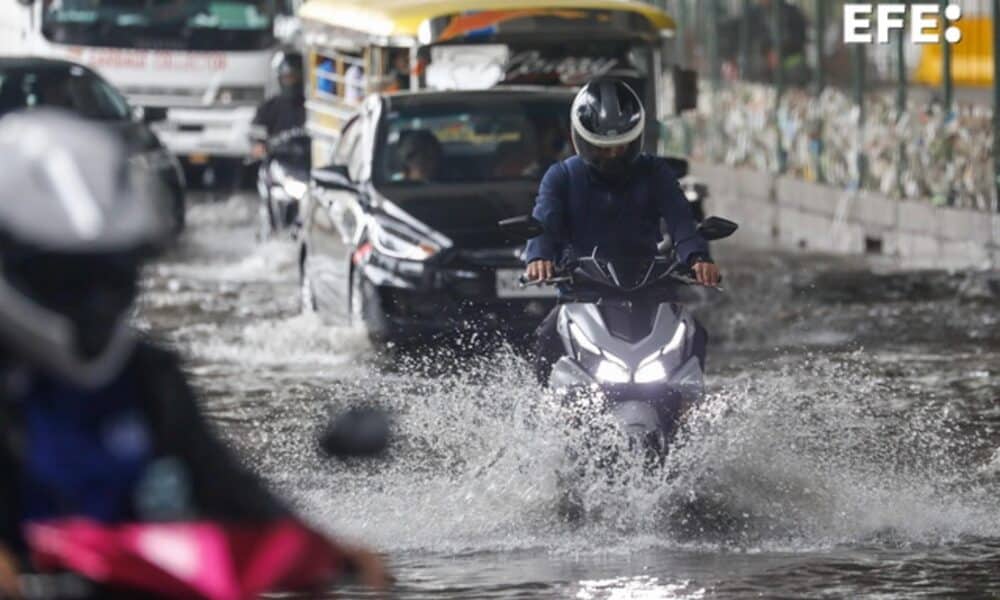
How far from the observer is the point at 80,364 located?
13.4ft

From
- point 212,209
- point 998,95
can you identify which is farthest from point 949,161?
point 212,209

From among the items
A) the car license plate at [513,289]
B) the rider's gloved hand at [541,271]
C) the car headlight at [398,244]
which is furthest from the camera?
the car headlight at [398,244]

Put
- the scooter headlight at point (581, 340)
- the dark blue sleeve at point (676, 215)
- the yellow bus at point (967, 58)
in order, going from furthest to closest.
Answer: the yellow bus at point (967, 58)
the dark blue sleeve at point (676, 215)
the scooter headlight at point (581, 340)

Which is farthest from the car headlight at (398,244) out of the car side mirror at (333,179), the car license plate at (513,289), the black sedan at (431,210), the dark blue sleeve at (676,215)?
the dark blue sleeve at (676,215)

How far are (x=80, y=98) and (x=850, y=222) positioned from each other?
6.21 m

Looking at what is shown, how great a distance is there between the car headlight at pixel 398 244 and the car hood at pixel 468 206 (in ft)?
0.39

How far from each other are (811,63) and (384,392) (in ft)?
42.2

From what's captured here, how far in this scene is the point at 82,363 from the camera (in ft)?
13.4

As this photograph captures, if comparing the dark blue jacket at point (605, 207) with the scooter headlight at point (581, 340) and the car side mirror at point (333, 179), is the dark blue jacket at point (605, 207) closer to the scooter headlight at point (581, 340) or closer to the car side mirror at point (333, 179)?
the scooter headlight at point (581, 340)

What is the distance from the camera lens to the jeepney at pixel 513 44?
18469mm

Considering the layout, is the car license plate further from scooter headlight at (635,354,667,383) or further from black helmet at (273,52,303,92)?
black helmet at (273,52,303,92)

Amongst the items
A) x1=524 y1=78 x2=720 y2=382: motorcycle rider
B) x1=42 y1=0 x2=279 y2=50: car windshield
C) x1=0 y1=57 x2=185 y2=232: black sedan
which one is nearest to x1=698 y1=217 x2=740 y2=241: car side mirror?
x1=524 y1=78 x2=720 y2=382: motorcycle rider

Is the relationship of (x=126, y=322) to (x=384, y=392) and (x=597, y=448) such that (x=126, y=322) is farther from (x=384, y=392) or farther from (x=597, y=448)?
(x=384, y=392)

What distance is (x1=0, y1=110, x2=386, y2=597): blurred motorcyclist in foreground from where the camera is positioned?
159 inches
